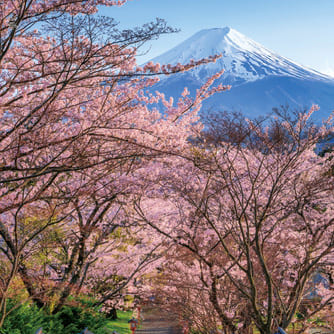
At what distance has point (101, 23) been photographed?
3.69 m

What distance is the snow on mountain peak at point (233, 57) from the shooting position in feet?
506

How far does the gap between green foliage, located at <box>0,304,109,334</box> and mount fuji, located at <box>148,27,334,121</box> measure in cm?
14063

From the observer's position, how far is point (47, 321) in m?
8.02

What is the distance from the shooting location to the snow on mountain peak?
154250 mm

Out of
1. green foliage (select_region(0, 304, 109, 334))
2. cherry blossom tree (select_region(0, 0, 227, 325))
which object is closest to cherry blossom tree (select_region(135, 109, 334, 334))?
cherry blossom tree (select_region(0, 0, 227, 325))

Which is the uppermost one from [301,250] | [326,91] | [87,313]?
[326,91]

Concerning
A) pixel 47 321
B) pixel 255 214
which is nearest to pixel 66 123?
pixel 255 214

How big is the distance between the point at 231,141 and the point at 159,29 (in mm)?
2673

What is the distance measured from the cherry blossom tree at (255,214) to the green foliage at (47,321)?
9.58ft

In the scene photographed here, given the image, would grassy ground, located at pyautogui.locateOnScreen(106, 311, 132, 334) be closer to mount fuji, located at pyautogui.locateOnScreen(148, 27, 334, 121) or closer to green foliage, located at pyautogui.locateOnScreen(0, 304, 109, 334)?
green foliage, located at pyautogui.locateOnScreen(0, 304, 109, 334)

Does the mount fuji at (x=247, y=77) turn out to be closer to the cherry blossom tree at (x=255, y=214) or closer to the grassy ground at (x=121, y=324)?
the grassy ground at (x=121, y=324)

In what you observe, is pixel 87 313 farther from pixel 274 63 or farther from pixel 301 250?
pixel 274 63

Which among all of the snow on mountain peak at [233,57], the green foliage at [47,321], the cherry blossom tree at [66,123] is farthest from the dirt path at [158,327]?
the snow on mountain peak at [233,57]

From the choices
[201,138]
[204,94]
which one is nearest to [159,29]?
[201,138]
